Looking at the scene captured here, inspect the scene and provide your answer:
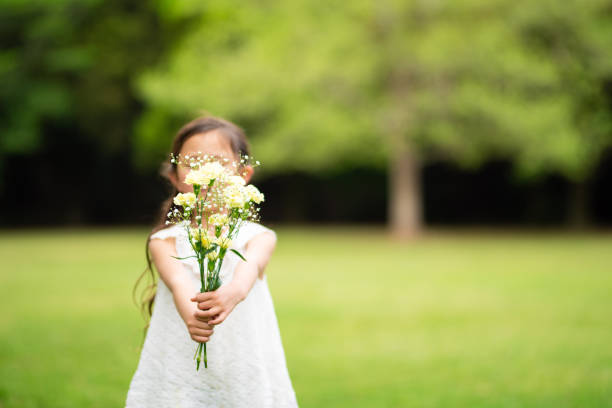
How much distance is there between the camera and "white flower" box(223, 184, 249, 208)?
2137mm

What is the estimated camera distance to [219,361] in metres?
2.38

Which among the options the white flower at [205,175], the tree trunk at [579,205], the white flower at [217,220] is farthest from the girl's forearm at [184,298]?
the tree trunk at [579,205]

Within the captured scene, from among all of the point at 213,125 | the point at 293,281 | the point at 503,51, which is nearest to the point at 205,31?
the point at 503,51

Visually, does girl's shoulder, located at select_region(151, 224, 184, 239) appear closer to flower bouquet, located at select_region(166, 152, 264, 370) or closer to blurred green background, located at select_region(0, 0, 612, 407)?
flower bouquet, located at select_region(166, 152, 264, 370)

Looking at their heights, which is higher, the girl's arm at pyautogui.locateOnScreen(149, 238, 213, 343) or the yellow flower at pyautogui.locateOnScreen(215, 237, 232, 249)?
the yellow flower at pyautogui.locateOnScreen(215, 237, 232, 249)

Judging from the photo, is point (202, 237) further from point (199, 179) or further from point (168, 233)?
point (168, 233)

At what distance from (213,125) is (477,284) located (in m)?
8.13

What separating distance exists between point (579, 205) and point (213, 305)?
81.6ft

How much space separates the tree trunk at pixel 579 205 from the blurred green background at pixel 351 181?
133mm

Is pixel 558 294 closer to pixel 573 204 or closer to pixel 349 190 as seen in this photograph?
pixel 573 204

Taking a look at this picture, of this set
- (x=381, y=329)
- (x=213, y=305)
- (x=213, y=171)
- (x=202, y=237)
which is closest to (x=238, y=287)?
(x=213, y=305)

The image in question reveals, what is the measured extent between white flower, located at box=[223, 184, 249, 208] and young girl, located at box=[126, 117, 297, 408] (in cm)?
30

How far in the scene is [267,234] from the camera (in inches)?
98.0

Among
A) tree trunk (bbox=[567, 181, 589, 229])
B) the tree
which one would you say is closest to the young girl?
the tree
